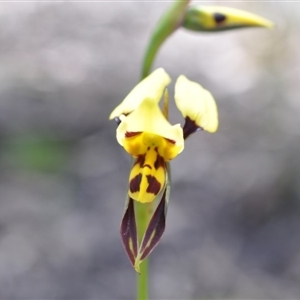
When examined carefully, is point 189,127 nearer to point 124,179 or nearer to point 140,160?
point 140,160

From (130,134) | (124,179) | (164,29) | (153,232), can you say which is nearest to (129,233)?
(153,232)

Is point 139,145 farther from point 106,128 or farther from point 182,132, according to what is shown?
point 106,128

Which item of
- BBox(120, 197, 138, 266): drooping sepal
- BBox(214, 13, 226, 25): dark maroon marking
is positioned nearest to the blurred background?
BBox(120, 197, 138, 266): drooping sepal

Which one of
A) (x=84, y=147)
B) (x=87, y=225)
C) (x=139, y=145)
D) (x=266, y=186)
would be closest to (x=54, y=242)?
(x=87, y=225)

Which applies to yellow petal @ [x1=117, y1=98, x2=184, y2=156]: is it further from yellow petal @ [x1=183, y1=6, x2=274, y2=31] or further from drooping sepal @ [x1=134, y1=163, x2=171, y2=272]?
yellow petal @ [x1=183, y1=6, x2=274, y2=31]

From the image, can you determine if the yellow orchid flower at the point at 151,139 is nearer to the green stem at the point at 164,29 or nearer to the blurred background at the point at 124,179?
the green stem at the point at 164,29

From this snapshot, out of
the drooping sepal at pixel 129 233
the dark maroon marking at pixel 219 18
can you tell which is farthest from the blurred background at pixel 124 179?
the dark maroon marking at pixel 219 18
